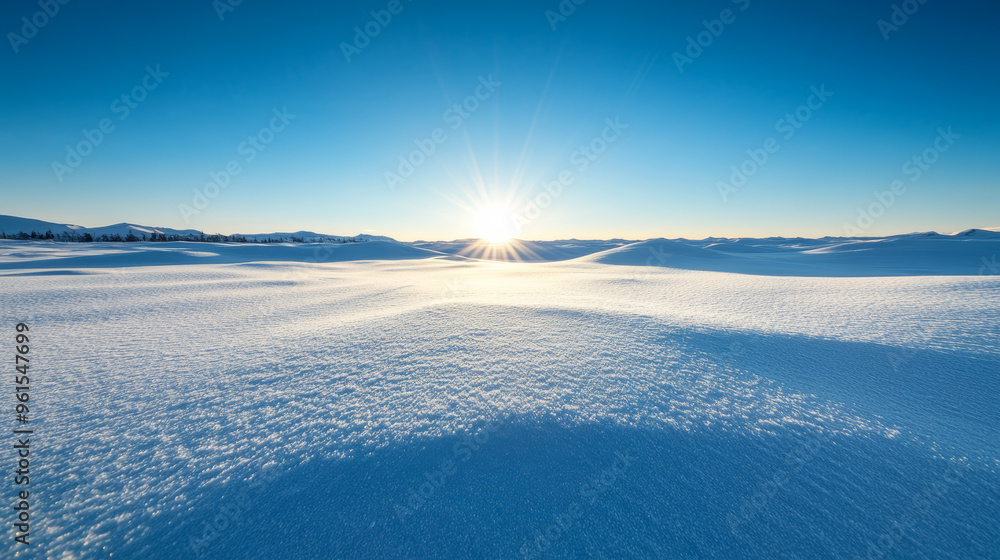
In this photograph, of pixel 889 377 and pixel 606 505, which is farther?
pixel 889 377

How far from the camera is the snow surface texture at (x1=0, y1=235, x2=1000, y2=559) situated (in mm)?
949

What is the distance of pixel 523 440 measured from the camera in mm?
1285

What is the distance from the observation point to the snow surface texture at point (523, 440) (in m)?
0.95

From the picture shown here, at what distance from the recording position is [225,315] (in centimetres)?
334

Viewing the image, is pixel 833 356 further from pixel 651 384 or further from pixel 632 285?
pixel 632 285

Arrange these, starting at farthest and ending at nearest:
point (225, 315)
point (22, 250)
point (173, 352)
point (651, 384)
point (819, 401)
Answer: point (22, 250)
point (225, 315)
point (173, 352)
point (651, 384)
point (819, 401)

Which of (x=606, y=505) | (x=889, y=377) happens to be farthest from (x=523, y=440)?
(x=889, y=377)

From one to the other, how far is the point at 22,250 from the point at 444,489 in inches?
643

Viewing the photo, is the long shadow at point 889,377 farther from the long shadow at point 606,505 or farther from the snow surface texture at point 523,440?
the long shadow at point 606,505

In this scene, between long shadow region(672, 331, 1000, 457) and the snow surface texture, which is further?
long shadow region(672, 331, 1000, 457)

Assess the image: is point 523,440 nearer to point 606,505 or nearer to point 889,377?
point 606,505

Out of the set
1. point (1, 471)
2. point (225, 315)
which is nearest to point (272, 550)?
point (1, 471)

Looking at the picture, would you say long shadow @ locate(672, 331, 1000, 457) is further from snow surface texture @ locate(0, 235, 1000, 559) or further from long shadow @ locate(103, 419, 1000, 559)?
long shadow @ locate(103, 419, 1000, 559)

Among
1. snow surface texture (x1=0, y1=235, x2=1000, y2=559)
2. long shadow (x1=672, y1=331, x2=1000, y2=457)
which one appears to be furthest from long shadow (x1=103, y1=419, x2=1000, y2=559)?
long shadow (x1=672, y1=331, x2=1000, y2=457)
